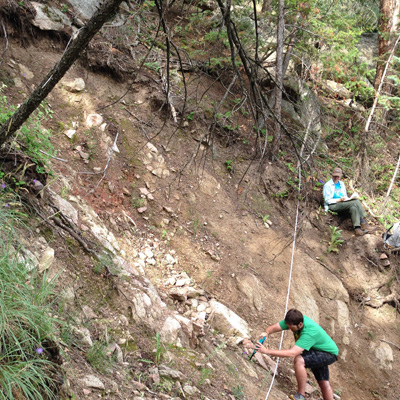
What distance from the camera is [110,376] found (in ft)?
7.91

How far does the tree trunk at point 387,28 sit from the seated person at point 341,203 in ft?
13.0

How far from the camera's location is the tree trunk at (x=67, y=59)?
176 centimetres

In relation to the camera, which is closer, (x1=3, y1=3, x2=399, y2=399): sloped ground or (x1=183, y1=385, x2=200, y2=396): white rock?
(x1=183, y1=385, x2=200, y2=396): white rock

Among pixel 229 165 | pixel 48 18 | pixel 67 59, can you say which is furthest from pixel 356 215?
pixel 48 18

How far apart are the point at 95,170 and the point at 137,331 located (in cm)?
290

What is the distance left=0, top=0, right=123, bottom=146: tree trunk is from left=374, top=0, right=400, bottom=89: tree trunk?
32.2ft

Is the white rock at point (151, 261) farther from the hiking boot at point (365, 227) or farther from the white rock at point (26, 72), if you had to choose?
the hiking boot at point (365, 227)

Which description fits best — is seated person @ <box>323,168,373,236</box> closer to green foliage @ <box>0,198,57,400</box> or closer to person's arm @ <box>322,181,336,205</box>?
person's arm @ <box>322,181,336,205</box>

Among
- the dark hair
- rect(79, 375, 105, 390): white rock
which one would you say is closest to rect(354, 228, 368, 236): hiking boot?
the dark hair

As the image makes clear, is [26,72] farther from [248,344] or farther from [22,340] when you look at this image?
[248,344]

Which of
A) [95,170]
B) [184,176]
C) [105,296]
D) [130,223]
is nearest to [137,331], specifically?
[105,296]

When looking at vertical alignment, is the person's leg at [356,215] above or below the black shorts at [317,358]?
above

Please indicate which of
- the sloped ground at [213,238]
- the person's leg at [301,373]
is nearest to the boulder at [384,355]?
the sloped ground at [213,238]

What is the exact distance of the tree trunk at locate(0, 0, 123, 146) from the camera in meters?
1.76
